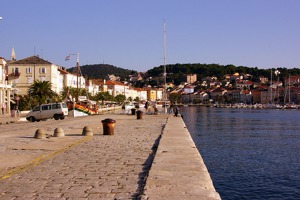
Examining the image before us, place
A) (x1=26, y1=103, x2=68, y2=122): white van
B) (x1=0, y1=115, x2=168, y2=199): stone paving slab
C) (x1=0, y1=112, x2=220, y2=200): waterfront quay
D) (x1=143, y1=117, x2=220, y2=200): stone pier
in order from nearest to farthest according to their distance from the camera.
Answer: (x1=143, y1=117, x2=220, y2=200): stone pier → (x1=0, y1=112, x2=220, y2=200): waterfront quay → (x1=0, y1=115, x2=168, y2=199): stone paving slab → (x1=26, y1=103, x2=68, y2=122): white van

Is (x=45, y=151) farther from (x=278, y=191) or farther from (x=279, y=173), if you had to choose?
(x=279, y=173)

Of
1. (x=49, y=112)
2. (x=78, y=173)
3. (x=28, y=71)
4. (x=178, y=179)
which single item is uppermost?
(x=28, y=71)

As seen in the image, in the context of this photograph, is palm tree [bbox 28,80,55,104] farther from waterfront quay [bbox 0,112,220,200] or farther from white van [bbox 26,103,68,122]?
waterfront quay [bbox 0,112,220,200]

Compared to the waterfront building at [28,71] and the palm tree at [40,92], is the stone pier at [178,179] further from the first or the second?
the waterfront building at [28,71]

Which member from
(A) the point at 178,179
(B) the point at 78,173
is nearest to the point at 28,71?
(B) the point at 78,173

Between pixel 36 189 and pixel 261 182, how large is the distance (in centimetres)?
944

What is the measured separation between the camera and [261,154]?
78.8ft

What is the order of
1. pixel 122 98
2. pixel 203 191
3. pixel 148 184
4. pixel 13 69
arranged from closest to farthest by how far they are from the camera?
pixel 203 191 < pixel 148 184 < pixel 13 69 < pixel 122 98

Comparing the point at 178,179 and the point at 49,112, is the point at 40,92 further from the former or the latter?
the point at 178,179

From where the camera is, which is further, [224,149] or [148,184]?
[224,149]

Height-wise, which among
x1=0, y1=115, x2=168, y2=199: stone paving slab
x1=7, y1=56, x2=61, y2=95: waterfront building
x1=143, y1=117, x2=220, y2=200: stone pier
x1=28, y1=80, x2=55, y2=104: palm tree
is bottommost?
x1=0, y1=115, x2=168, y2=199: stone paving slab

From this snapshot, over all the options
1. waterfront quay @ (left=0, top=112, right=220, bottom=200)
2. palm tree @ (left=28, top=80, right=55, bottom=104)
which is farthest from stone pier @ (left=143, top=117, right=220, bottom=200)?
palm tree @ (left=28, top=80, right=55, bottom=104)

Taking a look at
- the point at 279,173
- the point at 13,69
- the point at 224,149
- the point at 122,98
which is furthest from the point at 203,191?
the point at 122,98

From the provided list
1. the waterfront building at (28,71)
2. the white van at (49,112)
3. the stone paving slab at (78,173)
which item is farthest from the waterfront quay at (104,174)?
the waterfront building at (28,71)
